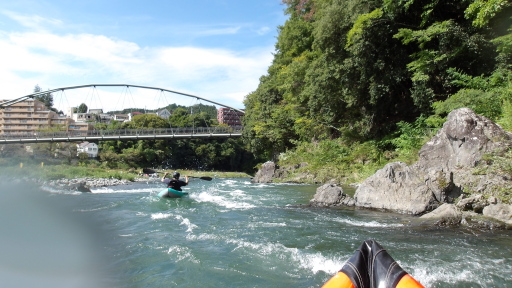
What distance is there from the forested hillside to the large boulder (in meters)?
1.94

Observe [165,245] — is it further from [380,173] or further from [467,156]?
[467,156]

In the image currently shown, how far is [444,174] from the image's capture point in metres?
9.16

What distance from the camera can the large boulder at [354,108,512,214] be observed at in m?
8.94

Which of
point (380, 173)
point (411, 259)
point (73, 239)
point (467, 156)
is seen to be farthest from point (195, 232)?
point (467, 156)

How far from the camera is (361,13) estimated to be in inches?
638

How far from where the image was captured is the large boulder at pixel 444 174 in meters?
8.94

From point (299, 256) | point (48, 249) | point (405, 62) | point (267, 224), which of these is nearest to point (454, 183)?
point (267, 224)

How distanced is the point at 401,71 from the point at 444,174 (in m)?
7.86

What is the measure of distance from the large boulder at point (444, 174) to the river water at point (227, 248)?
2.42ft

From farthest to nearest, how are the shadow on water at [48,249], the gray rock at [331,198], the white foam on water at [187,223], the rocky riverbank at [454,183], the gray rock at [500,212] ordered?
1. the gray rock at [331,198]
2. the white foam on water at [187,223]
3. the rocky riverbank at [454,183]
4. the gray rock at [500,212]
5. the shadow on water at [48,249]

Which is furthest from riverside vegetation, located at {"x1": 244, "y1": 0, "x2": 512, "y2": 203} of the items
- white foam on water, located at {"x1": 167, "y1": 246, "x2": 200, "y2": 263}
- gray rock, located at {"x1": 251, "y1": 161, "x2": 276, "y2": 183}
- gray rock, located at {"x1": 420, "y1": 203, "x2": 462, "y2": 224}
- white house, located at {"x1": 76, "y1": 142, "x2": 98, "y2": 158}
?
white house, located at {"x1": 76, "y1": 142, "x2": 98, "y2": 158}

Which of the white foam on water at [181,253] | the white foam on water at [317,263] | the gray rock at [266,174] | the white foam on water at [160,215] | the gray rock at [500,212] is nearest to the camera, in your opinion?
the white foam on water at [317,263]

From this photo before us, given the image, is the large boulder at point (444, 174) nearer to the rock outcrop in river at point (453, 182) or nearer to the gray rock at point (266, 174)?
the rock outcrop in river at point (453, 182)

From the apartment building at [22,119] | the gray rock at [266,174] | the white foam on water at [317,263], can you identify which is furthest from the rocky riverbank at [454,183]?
the apartment building at [22,119]
